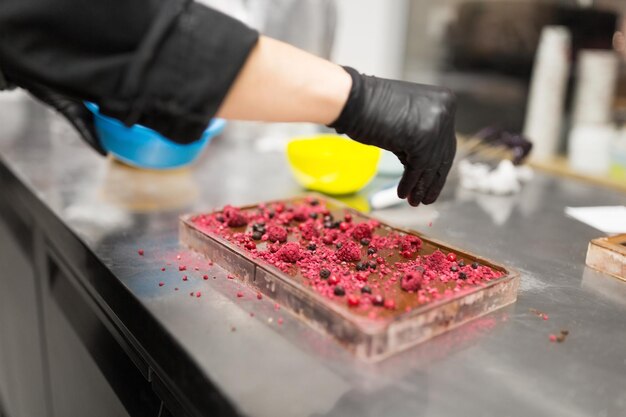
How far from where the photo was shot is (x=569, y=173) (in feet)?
6.59

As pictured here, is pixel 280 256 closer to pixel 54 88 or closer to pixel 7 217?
pixel 54 88

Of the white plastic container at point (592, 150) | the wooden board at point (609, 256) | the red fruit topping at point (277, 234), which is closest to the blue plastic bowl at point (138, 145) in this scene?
the red fruit topping at point (277, 234)

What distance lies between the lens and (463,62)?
285cm

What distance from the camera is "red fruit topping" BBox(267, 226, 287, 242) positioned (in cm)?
101

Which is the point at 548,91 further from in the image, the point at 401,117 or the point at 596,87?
the point at 401,117

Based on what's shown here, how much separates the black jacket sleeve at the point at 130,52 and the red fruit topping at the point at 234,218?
318mm

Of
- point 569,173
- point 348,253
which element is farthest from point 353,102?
point 569,173

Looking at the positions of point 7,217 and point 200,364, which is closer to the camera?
point 200,364

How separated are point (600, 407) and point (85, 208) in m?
1.10

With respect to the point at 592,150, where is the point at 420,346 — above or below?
below

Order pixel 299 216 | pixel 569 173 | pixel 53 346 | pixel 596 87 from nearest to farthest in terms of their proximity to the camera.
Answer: pixel 299 216 → pixel 53 346 → pixel 569 173 → pixel 596 87

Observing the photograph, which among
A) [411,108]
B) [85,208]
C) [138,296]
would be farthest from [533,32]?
[138,296]

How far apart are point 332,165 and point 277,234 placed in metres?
0.48

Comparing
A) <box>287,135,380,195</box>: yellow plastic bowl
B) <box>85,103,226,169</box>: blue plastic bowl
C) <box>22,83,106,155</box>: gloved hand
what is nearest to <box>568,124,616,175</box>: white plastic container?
<box>287,135,380,195</box>: yellow plastic bowl
